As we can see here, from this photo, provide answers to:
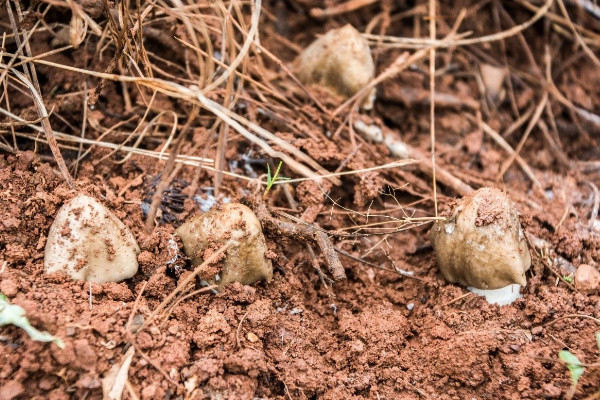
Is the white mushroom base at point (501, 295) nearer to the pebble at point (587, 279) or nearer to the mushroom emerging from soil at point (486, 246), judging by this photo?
the mushroom emerging from soil at point (486, 246)

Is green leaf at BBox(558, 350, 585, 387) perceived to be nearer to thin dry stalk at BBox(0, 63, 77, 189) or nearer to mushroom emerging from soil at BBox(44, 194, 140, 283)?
mushroom emerging from soil at BBox(44, 194, 140, 283)

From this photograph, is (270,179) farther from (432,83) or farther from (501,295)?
(432,83)

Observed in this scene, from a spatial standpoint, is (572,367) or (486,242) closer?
(572,367)

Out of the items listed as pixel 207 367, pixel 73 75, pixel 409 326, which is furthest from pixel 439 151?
pixel 73 75

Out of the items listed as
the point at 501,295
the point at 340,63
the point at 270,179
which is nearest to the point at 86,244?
the point at 270,179

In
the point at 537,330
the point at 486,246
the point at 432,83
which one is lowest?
the point at 537,330

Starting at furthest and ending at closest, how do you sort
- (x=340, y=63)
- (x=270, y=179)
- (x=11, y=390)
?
1. (x=340, y=63)
2. (x=270, y=179)
3. (x=11, y=390)

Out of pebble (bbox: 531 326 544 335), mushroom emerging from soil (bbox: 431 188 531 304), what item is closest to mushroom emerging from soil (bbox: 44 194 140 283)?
mushroom emerging from soil (bbox: 431 188 531 304)
